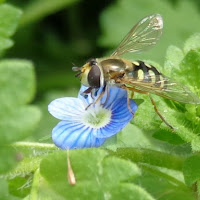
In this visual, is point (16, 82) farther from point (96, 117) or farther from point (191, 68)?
point (191, 68)

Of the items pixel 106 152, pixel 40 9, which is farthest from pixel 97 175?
pixel 40 9

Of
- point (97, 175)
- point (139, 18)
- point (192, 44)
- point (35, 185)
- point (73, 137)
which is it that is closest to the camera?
point (97, 175)

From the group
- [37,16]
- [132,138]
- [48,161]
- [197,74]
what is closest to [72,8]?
[37,16]

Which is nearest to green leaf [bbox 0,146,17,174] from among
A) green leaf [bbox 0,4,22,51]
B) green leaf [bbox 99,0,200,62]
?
green leaf [bbox 0,4,22,51]

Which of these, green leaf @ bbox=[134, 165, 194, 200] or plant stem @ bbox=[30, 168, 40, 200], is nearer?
plant stem @ bbox=[30, 168, 40, 200]

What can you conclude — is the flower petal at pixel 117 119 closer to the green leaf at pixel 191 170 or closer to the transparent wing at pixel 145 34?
the green leaf at pixel 191 170

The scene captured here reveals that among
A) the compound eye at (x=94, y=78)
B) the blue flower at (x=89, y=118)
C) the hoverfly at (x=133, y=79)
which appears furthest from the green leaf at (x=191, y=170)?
the compound eye at (x=94, y=78)

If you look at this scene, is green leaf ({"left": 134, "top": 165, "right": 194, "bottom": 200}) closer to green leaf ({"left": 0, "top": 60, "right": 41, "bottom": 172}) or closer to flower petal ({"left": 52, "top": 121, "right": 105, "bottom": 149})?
flower petal ({"left": 52, "top": 121, "right": 105, "bottom": 149})
